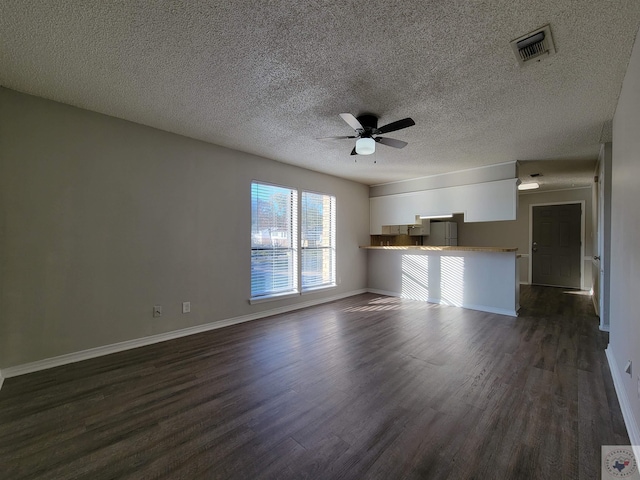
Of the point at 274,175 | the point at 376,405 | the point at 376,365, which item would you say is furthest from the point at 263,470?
the point at 274,175

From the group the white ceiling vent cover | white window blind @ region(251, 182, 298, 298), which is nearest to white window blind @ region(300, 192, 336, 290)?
white window blind @ region(251, 182, 298, 298)

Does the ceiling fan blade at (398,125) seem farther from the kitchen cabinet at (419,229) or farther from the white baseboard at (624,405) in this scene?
the kitchen cabinet at (419,229)

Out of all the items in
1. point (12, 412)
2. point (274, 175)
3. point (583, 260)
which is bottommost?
point (12, 412)

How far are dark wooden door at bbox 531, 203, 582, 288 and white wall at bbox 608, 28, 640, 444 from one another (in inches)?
207

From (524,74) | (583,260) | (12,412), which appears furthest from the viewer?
(583,260)

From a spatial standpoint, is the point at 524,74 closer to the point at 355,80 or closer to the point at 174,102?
the point at 355,80

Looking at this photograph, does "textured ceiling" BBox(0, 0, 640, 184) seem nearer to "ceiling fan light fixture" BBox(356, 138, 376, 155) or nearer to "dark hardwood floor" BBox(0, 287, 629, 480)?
"ceiling fan light fixture" BBox(356, 138, 376, 155)

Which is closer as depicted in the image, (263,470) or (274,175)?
(263,470)

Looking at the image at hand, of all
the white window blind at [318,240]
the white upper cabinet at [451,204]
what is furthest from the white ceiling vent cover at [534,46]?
the white window blind at [318,240]

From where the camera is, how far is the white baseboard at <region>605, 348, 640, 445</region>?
1.62 meters

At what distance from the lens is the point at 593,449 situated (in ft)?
5.27

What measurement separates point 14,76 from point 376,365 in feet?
13.2

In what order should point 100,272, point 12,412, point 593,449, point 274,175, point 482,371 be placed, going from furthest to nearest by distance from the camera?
point 274,175
point 100,272
point 482,371
point 12,412
point 593,449

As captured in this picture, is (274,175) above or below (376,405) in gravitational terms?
above
